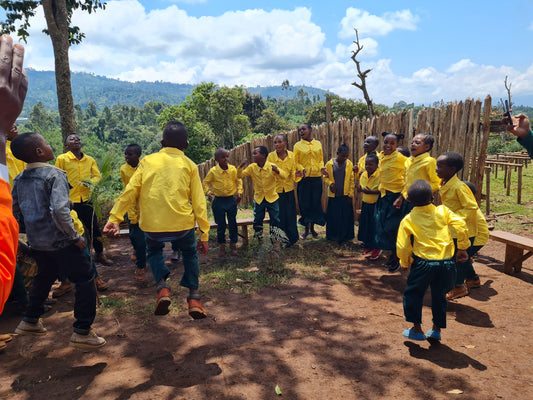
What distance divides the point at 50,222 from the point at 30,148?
2.24 ft

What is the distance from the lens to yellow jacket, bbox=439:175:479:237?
439 centimetres

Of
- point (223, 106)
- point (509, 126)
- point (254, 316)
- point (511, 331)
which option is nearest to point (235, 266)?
point (254, 316)

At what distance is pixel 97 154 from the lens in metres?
15.3

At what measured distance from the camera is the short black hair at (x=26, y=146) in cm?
310

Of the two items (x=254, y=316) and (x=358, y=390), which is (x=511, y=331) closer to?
(x=358, y=390)

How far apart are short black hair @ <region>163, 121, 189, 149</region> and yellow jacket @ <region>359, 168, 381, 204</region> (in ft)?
12.6

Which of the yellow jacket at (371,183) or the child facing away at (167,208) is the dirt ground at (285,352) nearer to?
the child facing away at (167,208)

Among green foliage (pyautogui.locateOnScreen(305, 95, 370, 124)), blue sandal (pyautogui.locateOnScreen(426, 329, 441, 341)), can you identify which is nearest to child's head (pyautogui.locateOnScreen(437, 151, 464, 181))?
blue sandal (pyautogui.locateOnScreen(426, 329, 441, 341))

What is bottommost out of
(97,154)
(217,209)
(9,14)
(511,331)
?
(511,331)

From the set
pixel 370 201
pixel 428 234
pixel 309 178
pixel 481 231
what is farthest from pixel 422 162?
pixel 309 178

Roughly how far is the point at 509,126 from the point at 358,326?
2479mm

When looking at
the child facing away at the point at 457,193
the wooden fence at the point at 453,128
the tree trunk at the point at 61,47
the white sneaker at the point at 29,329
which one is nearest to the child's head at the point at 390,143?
the child facing away at the point at 457,193

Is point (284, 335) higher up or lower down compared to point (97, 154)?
lower down

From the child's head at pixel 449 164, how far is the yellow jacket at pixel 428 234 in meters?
0.82
